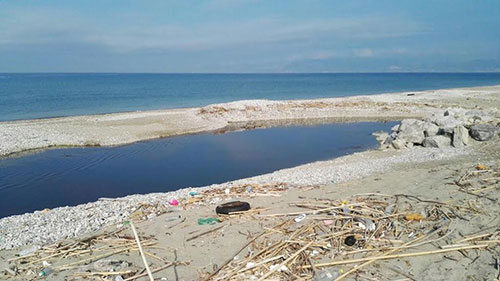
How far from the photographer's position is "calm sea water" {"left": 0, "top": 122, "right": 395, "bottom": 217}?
1475cm

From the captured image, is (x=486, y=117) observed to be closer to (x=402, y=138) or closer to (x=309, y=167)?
(x=402, y=138)

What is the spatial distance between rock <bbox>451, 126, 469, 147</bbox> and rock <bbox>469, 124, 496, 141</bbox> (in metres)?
0.72

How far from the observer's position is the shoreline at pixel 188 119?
24.4m

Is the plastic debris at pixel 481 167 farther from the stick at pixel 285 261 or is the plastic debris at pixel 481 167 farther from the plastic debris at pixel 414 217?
the stick at pixel 285 261

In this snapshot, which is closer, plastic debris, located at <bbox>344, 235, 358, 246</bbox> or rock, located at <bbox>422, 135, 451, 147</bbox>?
plastic debris, located at <bbox>344, 235, 358, 246</bbox>

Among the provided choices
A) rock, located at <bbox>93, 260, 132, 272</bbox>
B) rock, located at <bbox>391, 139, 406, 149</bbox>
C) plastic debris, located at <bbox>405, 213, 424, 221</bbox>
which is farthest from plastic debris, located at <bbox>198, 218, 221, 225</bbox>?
rock, located at <bbox>391, 139, 406, 149</bbox>

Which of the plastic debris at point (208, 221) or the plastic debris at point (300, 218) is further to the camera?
the plastic debris at point (208, 221)

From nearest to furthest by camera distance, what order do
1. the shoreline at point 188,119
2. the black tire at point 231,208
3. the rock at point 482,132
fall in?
the black tire at point 231,208, the rock at point 482,132, the shoreline at point 188,119

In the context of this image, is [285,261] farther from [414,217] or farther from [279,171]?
[279,171]

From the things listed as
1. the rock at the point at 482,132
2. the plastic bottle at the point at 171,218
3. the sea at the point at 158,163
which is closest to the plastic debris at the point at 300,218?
the plastic bottle at the point at 171,218

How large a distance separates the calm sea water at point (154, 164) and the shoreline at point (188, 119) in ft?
7.17

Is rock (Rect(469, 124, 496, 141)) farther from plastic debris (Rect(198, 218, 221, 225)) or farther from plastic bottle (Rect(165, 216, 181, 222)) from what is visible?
plastic bottle (Rect(165, 216, 181, 222))

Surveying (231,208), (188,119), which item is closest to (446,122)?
(231,208)

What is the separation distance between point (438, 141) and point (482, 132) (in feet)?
7.57
